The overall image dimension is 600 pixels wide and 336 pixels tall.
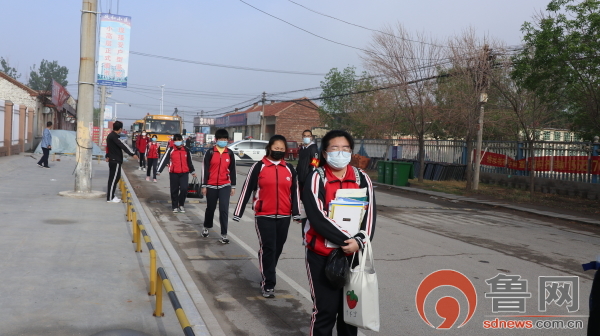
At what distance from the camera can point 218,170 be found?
9070 millimetres

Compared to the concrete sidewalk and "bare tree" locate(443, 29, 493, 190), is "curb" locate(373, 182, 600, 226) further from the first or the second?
the concrete sidewalk

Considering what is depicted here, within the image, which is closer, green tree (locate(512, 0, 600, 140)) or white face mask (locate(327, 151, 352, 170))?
white face mask (locate(327, 151, 352, 170))

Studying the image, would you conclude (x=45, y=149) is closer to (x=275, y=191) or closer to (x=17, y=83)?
(x=17, y=83)

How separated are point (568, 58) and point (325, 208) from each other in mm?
15464

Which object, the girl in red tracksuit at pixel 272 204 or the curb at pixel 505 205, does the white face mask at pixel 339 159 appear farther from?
the curb at pixel 505 205

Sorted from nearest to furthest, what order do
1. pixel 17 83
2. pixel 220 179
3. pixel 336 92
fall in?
1. pixel 220 179
2. pixel 17 83
3. pixel 336 92

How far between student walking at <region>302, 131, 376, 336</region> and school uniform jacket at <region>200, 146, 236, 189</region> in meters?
5.16

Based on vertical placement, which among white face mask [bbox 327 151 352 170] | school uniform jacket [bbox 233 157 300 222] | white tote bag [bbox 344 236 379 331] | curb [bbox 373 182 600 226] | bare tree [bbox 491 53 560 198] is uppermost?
bare tree [bbox 491 53 560 198]

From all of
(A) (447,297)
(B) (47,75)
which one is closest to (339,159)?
(A) (447,297)

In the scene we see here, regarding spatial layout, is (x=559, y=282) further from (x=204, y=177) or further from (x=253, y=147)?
(x=253, y=147)

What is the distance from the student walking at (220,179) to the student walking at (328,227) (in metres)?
5.08

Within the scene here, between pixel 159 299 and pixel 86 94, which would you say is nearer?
pixel 159 299

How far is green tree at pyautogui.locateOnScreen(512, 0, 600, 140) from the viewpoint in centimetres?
1638

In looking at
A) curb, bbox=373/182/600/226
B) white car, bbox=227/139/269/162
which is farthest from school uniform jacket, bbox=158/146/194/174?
white car, bbox=227/139/269/162
